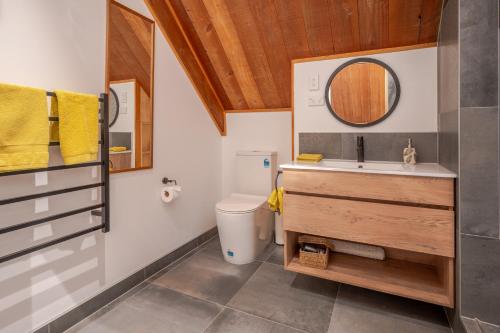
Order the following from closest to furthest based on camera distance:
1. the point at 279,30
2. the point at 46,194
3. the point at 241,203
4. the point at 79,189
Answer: the point at 46,194 → the point at 79,189 → the point at 279,30 → the point at 241,203

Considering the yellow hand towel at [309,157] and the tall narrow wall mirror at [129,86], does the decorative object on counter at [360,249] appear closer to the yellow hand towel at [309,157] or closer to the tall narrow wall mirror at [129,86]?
the yellow hand towel at [309,157]

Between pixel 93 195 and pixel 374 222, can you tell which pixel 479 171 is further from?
pixel 93 195

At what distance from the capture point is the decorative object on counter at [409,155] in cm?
202

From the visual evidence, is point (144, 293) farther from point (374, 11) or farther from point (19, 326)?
point (374, 11)

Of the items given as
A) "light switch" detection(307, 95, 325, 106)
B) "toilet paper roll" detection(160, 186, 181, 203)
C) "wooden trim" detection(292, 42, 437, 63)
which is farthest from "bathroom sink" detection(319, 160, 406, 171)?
"toilet paper roll" detection(160, 186, 181, 203)

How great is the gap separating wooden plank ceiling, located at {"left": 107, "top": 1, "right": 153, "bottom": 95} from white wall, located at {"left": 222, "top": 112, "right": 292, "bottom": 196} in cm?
117

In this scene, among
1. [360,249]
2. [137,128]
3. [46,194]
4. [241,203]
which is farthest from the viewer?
[241,203]

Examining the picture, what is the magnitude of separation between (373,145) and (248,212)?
1109 mm

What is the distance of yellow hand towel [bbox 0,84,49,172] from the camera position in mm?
1158

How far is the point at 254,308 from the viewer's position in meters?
1.75

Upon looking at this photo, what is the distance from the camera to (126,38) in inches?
73.8

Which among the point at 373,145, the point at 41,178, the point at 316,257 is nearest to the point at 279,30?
the point at 373,145

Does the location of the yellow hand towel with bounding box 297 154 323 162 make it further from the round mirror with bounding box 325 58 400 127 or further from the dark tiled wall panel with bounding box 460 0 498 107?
the dark tiled wall panel with bounding box 460 0 498 107

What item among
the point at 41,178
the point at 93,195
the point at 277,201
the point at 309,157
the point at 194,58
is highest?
the point at 194,58
